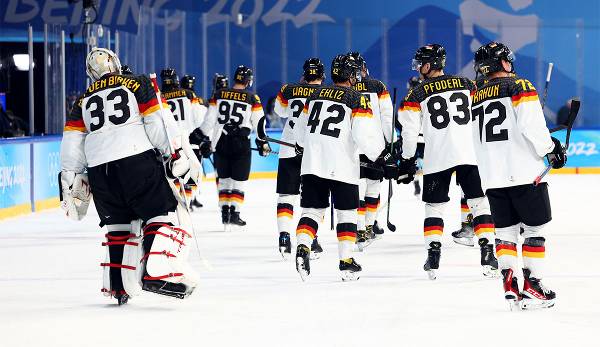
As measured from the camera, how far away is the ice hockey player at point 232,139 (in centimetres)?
1112

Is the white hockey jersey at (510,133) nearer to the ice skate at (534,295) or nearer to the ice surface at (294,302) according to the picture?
the ice skate at (534,295)

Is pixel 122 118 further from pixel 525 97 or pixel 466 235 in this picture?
pixel 466 235

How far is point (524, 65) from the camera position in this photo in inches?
939

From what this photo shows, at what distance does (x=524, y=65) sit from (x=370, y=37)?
12.2 feet

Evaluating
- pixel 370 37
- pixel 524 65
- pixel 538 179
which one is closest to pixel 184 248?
pixel 538 179

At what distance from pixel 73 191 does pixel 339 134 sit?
5.52ft

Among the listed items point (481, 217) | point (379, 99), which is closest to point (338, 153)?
point (481, 217)

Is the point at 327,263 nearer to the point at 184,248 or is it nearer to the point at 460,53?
the point at 184,248

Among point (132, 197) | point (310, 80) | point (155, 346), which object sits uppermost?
point (310, 80)

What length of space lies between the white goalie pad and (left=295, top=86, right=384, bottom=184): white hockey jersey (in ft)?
4.34

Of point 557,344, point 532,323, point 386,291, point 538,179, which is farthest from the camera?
point 386,291

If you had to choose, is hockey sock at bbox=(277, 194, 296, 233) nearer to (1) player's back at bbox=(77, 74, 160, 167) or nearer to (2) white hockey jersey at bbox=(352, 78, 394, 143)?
(2) white hockey jersey at bbox=(352, 78, 394, 143)

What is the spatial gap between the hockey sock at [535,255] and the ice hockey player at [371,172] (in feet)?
9.35

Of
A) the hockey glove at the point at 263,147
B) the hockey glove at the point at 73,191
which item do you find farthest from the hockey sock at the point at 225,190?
the hockey glove at the point at 73,191
